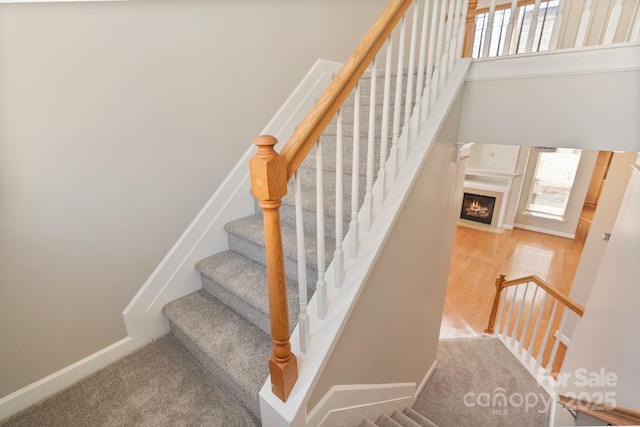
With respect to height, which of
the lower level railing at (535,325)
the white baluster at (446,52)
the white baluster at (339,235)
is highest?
the white baluster at (446,52)

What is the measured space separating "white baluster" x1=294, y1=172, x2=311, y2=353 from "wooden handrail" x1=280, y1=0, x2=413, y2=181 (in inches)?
3.0

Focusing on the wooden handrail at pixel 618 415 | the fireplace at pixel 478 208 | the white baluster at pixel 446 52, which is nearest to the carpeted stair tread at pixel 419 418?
the wooden handrail at pixel 618 415

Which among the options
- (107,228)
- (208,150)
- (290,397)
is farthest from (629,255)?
(107,228)

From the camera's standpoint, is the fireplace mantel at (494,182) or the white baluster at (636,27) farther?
the fireplace mantel at (494,182)

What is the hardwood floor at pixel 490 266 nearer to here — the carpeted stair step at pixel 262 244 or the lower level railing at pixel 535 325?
the lower level railing at pixel 535 325

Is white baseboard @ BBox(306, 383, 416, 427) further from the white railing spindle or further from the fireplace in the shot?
the fireplace

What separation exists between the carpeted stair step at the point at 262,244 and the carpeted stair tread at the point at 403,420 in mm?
1076

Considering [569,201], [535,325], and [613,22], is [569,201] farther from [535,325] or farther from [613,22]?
[613,22]

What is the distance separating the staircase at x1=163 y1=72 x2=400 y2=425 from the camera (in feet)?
4.16

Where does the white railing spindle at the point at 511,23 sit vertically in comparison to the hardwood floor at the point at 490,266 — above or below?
above

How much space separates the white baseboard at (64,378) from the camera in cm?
122

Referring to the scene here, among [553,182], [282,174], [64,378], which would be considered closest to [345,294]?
[282,174]

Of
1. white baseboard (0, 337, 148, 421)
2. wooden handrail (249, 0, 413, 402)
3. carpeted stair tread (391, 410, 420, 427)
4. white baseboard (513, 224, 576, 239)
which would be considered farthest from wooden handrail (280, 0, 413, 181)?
white baseboard (513, 224, 576, 239)

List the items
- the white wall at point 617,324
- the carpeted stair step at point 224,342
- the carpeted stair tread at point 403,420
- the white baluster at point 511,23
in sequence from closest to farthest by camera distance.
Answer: the carpeted stair step at point 224,342
the white baluster at point 511,23
the carpeted stair tread at point 403,420
the white wall at point 617,324
